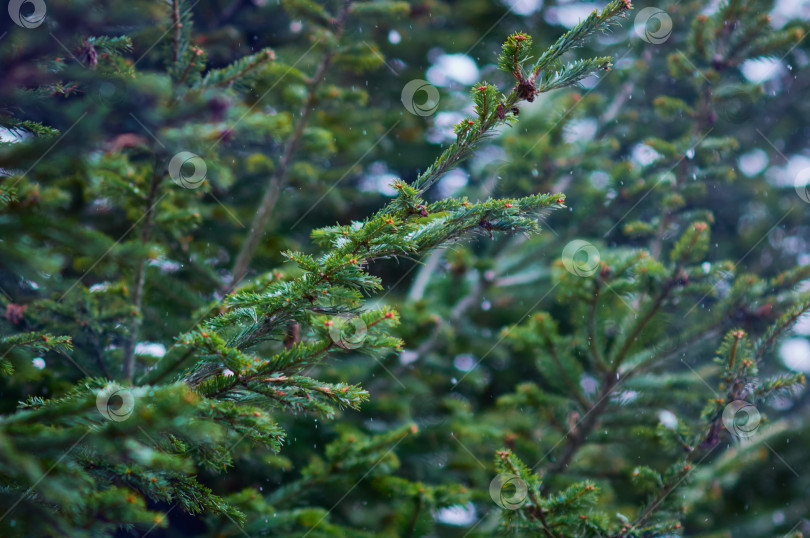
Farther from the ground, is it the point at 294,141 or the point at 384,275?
the point at 384,275

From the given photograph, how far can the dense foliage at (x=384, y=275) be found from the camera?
1.68 metres

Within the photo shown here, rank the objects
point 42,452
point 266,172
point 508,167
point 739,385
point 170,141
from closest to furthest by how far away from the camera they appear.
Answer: point 42,452
point 170,141
point 739,385
point 508,167
point 266,172

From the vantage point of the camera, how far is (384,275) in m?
4.99

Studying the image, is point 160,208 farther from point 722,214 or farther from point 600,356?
point 722,214

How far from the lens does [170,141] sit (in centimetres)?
196

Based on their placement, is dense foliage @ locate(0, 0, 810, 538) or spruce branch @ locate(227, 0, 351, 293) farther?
spruce branch @ locate(227, 0, 351, 293)

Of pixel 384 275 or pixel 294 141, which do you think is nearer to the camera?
pixel 294 141

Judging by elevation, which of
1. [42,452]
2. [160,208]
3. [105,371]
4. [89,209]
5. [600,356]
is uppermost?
[89,209]

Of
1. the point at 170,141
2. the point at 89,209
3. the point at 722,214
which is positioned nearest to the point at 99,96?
the point at 170,141

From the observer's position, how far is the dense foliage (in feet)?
5.52

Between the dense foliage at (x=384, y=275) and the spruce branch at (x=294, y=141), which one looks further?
the spruce branch at (x=294, y=141)

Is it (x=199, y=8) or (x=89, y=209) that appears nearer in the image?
(x=89, y=209)

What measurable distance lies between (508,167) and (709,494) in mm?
2774

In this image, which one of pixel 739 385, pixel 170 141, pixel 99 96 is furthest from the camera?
pixel 739 385
